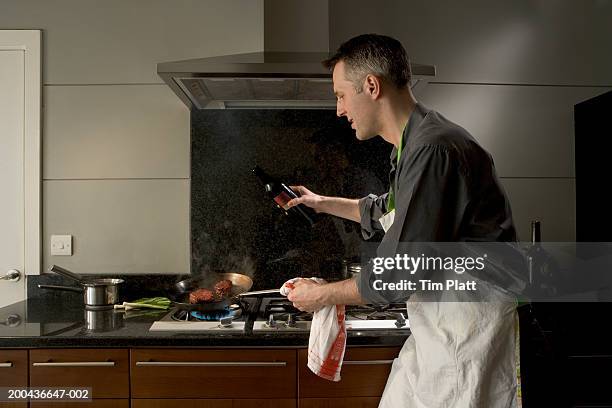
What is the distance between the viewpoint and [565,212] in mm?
2213

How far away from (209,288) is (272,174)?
0.48m

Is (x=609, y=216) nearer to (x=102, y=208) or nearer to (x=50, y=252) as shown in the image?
(x=102, y=208)

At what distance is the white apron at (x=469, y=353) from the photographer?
119 centimetres

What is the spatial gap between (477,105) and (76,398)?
172 centimetres

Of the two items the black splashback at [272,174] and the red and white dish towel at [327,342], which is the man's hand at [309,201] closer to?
the black splashback at [272,174]

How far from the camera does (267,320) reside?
1693 mm

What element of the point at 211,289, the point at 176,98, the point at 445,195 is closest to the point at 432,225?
the point at 445,195

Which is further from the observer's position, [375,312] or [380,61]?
[375,312]

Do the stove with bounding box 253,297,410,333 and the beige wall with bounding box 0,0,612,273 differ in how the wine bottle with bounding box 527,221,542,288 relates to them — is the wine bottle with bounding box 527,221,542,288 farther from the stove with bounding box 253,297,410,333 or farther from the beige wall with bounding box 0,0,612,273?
the stove with bounding box 253,297,410,333

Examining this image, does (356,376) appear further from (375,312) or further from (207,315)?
(207,315)

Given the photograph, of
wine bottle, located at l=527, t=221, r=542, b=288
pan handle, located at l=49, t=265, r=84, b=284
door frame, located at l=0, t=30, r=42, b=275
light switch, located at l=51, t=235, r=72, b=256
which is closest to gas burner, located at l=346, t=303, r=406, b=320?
wine bottle, located at l=527, t=221, r=542, b=288

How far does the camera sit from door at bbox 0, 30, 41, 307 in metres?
2.06

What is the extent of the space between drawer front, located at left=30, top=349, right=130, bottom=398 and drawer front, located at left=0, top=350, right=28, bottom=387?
0.8 inches

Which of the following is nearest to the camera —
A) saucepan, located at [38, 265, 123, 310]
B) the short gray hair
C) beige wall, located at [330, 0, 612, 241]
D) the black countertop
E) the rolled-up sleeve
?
the short gray hair
